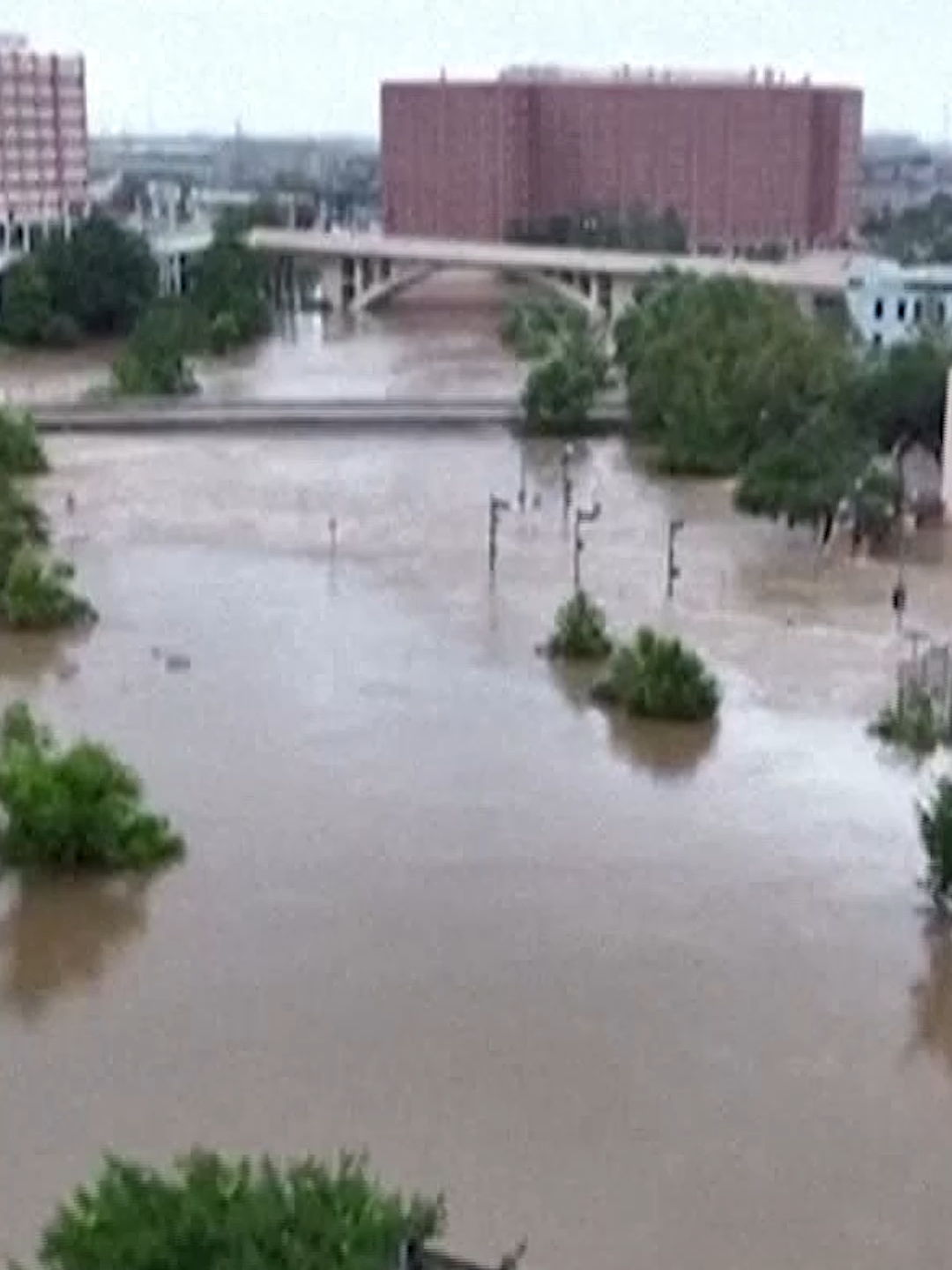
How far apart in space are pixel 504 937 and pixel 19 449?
7143 mm

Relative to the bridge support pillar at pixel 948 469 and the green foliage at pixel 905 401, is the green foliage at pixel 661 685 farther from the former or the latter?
the green foliage at pixel 905 401

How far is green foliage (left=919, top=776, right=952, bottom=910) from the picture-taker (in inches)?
225

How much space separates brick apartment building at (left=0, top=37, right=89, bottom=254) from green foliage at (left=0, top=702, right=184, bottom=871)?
18.4 metres

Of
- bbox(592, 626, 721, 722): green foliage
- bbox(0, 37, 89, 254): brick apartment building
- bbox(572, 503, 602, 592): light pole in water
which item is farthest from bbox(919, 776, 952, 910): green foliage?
bbox(0, 37, 89, 254): brick apartment building

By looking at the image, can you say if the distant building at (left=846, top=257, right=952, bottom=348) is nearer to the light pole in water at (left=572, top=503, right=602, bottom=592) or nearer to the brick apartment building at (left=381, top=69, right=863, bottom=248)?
the light pole in water at (left=572, top=503, right=602, bottom=592)

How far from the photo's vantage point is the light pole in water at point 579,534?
32.1 ft

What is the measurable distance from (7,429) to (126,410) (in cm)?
218

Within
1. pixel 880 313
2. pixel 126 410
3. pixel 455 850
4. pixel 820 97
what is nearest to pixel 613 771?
pixel 455 850

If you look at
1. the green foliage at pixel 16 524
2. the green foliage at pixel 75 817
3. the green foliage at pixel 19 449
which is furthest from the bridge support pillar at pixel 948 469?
the green foliage at pixel 75 817

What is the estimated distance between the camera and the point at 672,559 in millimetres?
9938

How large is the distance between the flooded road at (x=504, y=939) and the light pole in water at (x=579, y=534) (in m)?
0.36

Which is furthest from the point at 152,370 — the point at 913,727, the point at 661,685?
the point at 913,727

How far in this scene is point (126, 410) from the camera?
14.2 metres

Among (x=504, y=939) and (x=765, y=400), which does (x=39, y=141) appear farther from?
(x=504, y=939)
